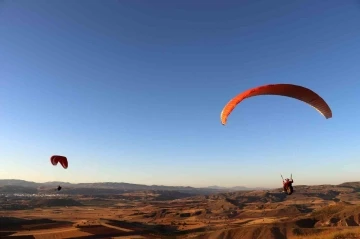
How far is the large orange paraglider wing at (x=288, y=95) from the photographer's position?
17.3 meters

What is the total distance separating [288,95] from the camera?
60.8ft

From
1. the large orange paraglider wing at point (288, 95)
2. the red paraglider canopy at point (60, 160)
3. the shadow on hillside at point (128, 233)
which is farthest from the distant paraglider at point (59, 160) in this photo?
the large orange paraglider wing at point (288, 95)

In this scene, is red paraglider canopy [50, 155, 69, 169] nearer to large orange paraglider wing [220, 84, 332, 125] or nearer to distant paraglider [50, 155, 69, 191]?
distant paraglider [50, 155, 69, 191]

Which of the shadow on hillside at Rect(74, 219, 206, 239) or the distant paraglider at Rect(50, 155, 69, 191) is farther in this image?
the shadow on hillside at Rect(74, 219, 206, 239)

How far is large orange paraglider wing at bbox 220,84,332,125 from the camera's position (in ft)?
56.6

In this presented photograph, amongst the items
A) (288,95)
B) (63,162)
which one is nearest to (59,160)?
(63,162)

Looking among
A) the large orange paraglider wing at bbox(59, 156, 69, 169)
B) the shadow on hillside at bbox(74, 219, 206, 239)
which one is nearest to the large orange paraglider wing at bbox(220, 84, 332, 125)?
the large orange paraglider wing at bbox(59, 156, 69, 169)

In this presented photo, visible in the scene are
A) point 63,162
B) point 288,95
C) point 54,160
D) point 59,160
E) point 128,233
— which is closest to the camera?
point 288,95

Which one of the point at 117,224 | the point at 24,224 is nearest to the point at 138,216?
the point at 117,224

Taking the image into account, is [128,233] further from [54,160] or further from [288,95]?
[288,95]

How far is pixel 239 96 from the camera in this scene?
17891 mm

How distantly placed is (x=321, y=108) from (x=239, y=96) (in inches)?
216

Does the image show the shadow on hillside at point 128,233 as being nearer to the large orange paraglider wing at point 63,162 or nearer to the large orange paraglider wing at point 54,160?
the large orange paraglider wing at point 63,162

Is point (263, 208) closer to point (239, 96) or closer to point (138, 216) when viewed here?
point (138, 216)
